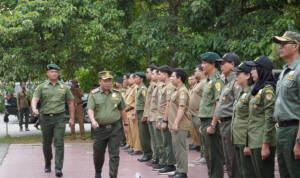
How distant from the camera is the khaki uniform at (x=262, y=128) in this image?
5859 millimetres

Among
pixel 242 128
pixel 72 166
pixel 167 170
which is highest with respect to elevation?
pixel 242 128

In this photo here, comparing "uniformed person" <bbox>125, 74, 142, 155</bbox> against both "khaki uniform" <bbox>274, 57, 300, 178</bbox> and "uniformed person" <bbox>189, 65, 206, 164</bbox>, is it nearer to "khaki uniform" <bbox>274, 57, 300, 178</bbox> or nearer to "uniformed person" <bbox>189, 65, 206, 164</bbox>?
"uniformed person" <bbox>189, 65, 206, 164</bbox>

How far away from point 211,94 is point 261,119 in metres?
2.28

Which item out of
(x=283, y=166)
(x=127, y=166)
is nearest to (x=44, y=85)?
(x=127, y=166)

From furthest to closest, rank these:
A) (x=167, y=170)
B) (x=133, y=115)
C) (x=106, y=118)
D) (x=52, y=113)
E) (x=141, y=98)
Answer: (x=133, y=115), (x=141, y=98), (x=52, y=113), (x=167, y=170), (x=106, y=118)

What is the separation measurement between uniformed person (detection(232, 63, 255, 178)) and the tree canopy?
6.29m

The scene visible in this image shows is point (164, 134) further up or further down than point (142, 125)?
further up

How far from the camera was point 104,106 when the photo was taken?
9.05 m

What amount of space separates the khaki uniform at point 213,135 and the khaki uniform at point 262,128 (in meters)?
1.78

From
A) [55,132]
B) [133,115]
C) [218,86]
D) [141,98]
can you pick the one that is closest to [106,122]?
[55,132]

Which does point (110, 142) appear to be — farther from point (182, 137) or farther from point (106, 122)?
point (182, 137)

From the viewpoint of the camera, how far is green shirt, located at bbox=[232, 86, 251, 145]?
21.5ft

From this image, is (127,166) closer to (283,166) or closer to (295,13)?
(295,13)

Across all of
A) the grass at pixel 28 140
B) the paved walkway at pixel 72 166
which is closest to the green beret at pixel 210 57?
the paved walkway at pixel 72 166
